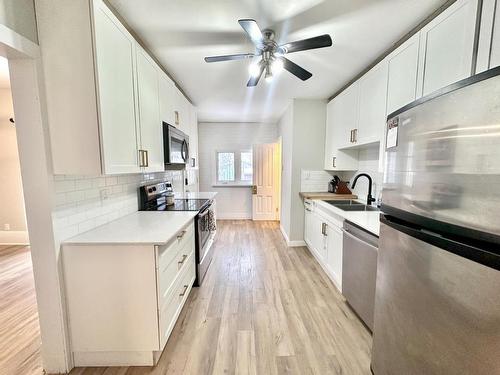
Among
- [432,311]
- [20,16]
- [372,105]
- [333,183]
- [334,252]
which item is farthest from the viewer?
[333,183]

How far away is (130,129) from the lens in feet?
5.40

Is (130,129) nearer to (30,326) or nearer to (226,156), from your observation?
(30,326)

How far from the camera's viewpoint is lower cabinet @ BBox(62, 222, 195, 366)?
4.48 feet

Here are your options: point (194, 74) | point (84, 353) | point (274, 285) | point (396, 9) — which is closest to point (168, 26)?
point (194, 74)

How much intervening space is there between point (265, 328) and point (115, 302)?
1.19m

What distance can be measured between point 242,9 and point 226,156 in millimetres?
4018

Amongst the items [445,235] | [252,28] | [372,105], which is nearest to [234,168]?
[372,105]

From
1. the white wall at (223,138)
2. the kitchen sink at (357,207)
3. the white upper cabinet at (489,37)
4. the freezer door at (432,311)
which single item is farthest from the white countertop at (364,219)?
the white wall at (223,138)

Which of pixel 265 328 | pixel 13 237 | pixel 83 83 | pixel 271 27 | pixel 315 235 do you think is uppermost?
pixel 271 27

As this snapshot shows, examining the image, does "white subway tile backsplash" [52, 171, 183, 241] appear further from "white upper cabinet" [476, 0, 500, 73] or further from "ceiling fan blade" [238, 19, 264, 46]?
"white upper cabinet" [476, 0, 500, 73]

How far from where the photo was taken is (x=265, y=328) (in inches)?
71.2

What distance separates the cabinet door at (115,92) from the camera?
130cm

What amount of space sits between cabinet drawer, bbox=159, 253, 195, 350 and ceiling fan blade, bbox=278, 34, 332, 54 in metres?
2.02

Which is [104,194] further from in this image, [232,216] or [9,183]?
[232,216]
